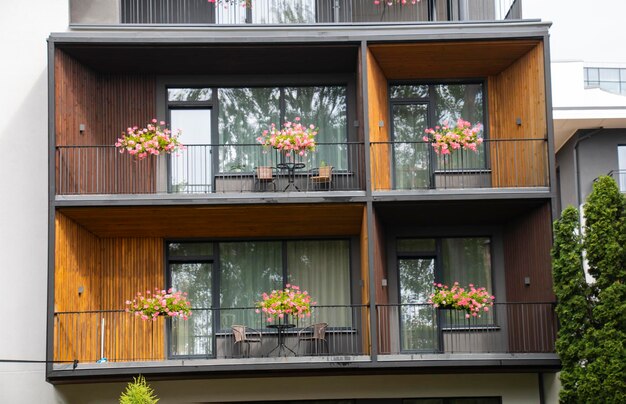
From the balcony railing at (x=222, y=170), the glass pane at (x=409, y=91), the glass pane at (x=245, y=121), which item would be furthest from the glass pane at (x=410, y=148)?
the glass pane at (x=245, y=121)

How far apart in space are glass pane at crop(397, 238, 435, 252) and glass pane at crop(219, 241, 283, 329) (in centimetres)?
231

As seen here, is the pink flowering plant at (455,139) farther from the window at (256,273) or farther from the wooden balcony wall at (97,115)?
the wooden balcony wall at (97,115)

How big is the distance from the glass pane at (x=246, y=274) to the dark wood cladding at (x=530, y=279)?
4.31 metres

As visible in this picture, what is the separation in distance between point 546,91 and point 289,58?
4636 millimetres

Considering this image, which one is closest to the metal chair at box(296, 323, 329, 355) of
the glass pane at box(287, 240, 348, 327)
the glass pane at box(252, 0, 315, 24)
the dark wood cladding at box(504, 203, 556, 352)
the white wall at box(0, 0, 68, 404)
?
the glass pane at box(287, 240, 348, 327)

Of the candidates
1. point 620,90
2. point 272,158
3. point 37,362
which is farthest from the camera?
point 620,90

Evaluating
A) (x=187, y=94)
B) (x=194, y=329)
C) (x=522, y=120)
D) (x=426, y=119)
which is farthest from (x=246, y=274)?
(x=522, y=120)

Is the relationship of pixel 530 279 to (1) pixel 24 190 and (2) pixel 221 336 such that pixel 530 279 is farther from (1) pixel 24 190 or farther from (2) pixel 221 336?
(1) pixel 24 190

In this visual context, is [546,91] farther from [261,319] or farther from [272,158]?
[261,319]

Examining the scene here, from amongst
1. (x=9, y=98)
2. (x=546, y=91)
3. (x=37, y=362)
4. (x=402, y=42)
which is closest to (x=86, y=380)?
(x=37, y=362)

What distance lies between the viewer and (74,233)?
64.1 feet

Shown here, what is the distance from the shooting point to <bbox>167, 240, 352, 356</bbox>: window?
20672mm

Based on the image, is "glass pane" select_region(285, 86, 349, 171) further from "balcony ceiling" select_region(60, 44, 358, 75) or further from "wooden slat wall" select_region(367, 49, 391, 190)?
"wooden slat wall" select_region(367, 49, 391, 190)

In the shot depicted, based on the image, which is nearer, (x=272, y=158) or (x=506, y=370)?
(x=506, y=370)
